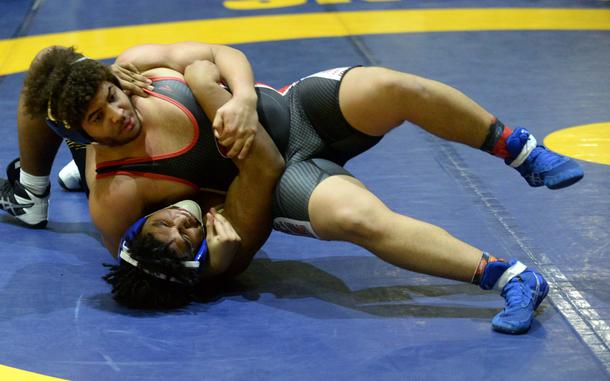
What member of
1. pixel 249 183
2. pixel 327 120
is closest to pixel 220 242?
pixel 249 183

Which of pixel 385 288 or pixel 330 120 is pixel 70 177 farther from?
pixel 385 288

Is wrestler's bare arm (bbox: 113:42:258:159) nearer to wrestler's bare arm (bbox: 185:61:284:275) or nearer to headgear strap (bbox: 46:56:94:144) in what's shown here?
wrestler's bare arm (bbox: 185:61:284:275)

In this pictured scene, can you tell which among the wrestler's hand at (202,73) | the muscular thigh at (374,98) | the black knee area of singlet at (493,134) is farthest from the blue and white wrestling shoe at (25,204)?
the black knee area of singlet at (493,134)

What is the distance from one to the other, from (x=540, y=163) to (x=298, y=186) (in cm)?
81

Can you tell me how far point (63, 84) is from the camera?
3.16m

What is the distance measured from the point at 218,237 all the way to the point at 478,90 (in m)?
2.40

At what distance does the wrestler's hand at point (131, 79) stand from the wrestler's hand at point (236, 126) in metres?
0.31

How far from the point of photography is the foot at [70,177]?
4230 mm

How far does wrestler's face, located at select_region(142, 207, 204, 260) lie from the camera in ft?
10.4

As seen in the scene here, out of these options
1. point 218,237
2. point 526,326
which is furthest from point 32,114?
point 526,326

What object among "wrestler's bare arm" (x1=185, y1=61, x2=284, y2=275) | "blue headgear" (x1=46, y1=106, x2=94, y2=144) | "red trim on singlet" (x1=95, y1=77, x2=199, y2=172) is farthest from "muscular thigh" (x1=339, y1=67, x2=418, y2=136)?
"blue headgear" (x1=46, y1=106, x2=94, y2=144)

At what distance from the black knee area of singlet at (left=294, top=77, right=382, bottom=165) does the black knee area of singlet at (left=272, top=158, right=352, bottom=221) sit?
13cm

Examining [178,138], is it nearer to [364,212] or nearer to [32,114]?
[32,114]

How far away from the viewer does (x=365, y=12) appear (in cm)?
685
